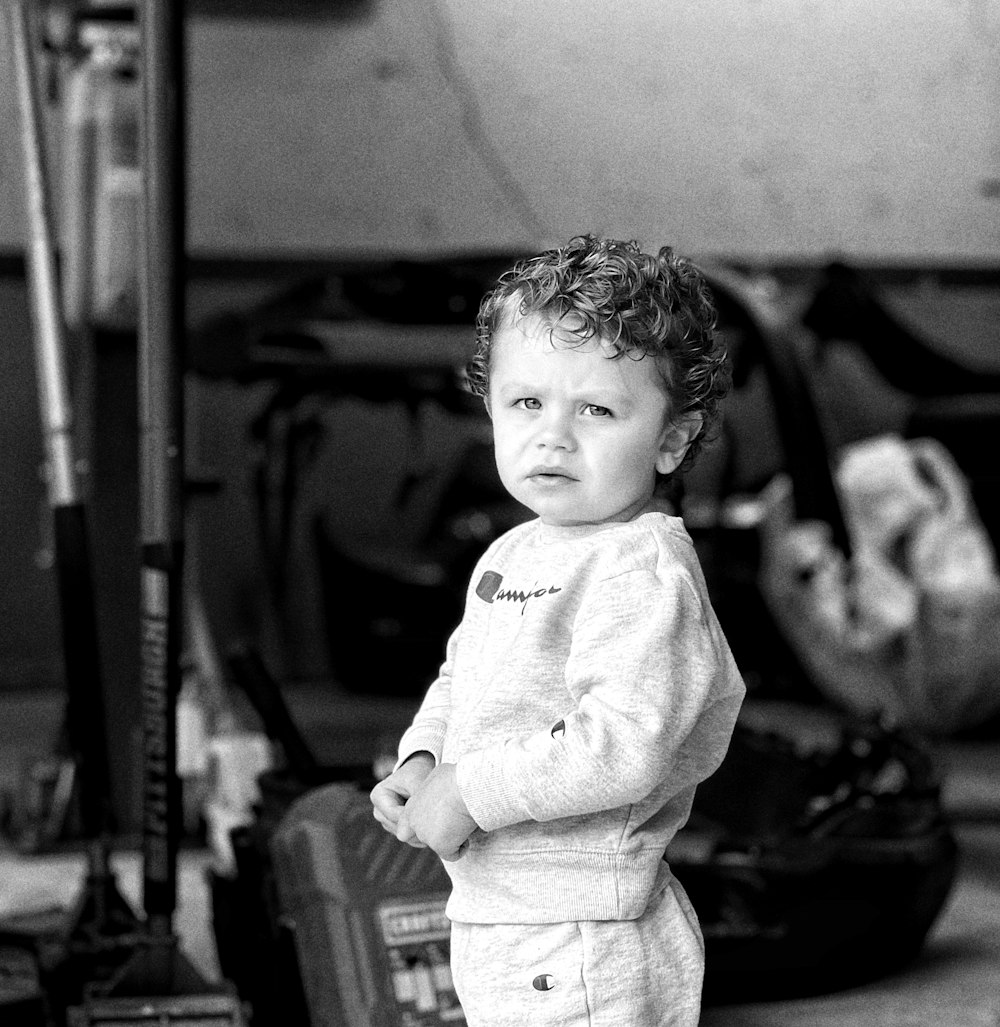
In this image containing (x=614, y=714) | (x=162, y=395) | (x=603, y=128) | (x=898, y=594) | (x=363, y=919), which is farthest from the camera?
(x=603, y=128)

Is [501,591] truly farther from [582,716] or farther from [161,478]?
[161,478]

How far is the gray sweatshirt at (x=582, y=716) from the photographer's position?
96cm

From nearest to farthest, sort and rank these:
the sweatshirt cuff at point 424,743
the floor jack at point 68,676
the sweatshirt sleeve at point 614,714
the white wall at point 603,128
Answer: the sweatshirt sleeve at point 614,714, the sweatshirt cuff at point 424,743, the floor jack at point 68,676, the white wall at point 603,128

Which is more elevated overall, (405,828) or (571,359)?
(571,359)

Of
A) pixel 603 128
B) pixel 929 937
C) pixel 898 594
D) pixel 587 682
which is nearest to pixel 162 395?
pixel 587 682

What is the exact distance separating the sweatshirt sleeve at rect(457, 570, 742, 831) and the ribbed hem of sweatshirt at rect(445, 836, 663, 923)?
45 mm

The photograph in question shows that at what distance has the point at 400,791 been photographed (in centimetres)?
107

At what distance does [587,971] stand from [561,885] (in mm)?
55

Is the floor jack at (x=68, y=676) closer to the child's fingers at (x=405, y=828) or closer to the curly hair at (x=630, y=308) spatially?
the child's fingers at (x=405, y=828)

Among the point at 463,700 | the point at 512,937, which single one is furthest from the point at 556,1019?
the point at 463,700

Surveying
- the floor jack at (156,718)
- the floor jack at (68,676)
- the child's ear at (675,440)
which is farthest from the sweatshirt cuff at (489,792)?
the floor jack at (68,676)

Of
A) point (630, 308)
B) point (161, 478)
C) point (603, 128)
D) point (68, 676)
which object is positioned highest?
point (630, 308)

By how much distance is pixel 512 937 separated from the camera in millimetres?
1030

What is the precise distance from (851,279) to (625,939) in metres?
3.39
